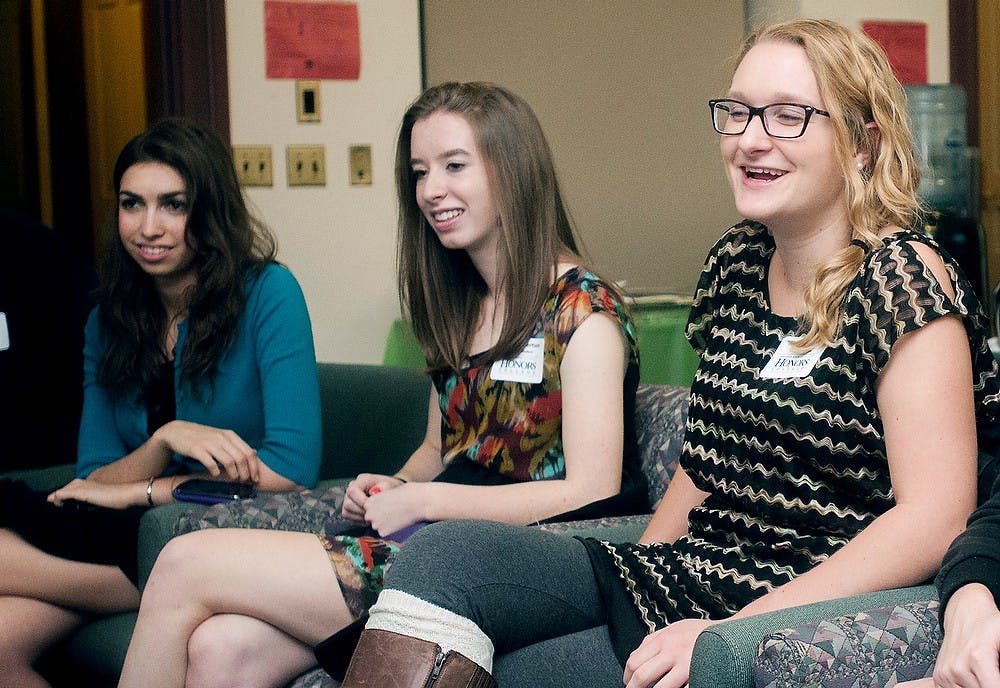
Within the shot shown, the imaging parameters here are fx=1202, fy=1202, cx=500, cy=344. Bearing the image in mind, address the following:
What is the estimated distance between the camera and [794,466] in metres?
1.47

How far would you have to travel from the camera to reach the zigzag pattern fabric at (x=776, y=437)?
4.56 ft

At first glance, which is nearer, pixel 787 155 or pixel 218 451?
pixel 787 155

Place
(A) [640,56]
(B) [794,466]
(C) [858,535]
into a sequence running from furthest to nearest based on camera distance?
(A) [640,56]
(B) [794,466]
(C) [858,535]

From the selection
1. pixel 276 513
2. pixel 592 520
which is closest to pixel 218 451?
pixel 276 513

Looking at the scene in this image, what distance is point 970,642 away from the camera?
1.12 metres

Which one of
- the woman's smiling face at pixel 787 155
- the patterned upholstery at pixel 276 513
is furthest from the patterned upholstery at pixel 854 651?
the patterned upholstery at pixel 276 513

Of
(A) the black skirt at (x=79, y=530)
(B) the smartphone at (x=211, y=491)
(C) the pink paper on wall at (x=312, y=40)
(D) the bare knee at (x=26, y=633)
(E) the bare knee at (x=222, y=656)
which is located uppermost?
(C) the pink paper on wall at (x=312, y=40)

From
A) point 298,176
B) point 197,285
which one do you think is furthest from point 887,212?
point 298,176

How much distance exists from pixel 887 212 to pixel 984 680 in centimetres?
61

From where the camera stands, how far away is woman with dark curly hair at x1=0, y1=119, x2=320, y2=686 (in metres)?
2.11

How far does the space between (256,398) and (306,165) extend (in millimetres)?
1554

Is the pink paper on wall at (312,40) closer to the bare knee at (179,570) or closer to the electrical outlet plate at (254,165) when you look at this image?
the electrical outlet plate at (254,165)

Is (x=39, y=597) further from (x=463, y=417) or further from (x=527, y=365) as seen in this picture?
(x=527, y=365)

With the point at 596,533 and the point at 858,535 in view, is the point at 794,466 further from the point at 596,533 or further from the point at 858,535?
the point at 596,533
